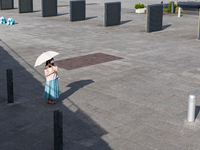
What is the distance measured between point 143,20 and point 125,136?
23293 millimetres

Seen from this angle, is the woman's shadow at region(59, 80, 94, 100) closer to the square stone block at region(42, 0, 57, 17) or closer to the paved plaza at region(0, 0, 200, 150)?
the paved plaza at region(0, 0, 200, 150)

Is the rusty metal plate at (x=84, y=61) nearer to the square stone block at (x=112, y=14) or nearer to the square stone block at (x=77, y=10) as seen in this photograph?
the square stone block at (x=112, y=14)

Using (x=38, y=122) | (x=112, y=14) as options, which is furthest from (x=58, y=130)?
(x=112, y=14)

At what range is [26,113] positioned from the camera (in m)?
10.2

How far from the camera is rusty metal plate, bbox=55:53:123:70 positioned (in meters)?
15.8

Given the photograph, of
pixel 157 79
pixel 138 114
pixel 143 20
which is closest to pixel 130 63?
pixel 157 79

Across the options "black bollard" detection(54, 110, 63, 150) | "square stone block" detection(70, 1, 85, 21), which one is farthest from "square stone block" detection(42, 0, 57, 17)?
"black bollard" detection(54, 110, 63, 150)

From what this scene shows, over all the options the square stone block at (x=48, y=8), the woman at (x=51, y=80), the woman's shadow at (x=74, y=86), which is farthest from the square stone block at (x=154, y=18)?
the woman at (x=51, y=80)

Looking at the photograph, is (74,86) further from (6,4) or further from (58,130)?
(6,4)

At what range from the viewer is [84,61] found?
16.5m

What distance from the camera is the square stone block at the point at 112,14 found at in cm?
2695

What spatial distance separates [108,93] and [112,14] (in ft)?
54.3

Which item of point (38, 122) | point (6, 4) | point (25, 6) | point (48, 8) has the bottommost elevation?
point (38, 122)

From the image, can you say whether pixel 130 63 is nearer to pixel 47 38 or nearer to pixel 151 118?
pixel 151 118
